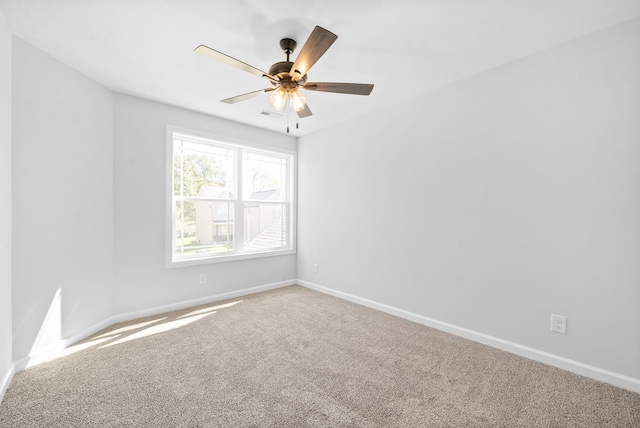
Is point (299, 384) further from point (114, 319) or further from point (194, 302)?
point (114, 319)

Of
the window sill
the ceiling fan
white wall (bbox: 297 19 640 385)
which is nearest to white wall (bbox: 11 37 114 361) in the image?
the window sill

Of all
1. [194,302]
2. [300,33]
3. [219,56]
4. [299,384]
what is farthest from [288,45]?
[194,302]

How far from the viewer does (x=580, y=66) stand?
2156 mm

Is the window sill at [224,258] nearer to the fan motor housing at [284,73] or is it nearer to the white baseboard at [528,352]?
the white baseboard at [528,352]

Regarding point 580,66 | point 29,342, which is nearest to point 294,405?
point 29,342

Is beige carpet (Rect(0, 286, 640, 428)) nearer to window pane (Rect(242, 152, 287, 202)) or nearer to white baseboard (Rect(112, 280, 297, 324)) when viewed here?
white baseboard (Rect(112, 280, 297, 324))

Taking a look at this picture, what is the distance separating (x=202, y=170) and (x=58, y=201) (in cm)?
159

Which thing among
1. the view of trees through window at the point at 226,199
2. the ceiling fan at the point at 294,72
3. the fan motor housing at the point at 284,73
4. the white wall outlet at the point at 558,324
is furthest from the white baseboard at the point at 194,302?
the white wall outlet at the point at 558,324

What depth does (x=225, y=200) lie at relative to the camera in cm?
402

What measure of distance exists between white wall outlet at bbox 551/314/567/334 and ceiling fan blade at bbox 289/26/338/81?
261cm

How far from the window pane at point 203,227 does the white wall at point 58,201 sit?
752 millimetres

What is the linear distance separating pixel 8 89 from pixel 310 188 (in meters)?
3.27

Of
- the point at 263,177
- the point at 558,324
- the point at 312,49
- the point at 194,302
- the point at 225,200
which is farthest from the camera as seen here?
the point at 263,177

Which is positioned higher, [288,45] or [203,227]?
[288,45]
